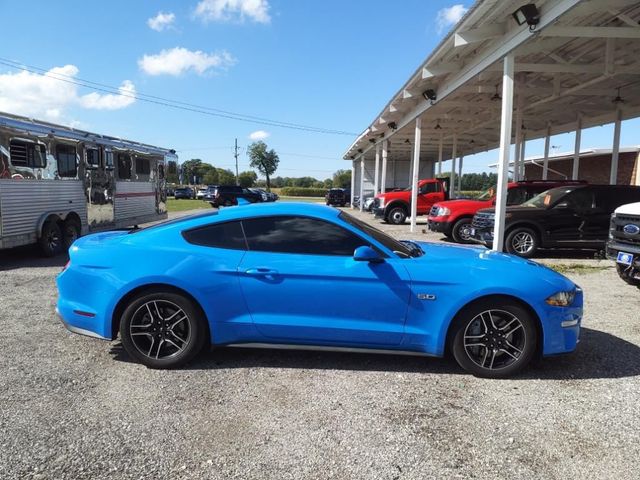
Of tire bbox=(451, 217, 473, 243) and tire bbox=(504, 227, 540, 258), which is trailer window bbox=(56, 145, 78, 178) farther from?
tire bbox=(504, 227, 540, 258)

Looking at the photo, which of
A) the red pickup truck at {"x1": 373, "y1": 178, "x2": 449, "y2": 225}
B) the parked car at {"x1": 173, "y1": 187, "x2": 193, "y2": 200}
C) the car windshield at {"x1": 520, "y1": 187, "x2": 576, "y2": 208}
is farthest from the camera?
the parked car at {"x1": 173, "y1": 187, "x2": 193, "y2": 200}

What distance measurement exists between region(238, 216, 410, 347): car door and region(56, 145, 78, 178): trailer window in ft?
26.4

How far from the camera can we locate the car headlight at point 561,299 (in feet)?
12.1

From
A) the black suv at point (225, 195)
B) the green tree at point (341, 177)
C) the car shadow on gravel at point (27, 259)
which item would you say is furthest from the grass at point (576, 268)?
the green tree at point (341, 177)

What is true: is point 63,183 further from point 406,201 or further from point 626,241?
point 406,201

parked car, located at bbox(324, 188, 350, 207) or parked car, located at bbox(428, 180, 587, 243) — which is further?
parked car, located at bbox(324, 188, 350, 207)

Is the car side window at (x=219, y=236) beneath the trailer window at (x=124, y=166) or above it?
beneath

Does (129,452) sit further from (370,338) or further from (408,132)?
(408,132)

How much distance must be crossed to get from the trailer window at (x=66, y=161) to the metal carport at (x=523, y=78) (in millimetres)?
8859

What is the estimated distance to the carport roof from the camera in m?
8.98

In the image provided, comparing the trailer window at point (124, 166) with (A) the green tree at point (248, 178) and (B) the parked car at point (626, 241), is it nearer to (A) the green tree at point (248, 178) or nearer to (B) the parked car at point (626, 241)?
(B) the parked car at point (626, 241)

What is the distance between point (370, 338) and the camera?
3764mm

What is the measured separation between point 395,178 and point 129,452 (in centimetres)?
3531

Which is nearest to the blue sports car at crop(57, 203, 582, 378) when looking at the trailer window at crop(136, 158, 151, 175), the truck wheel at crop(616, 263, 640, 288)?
the truck wheel at crop(616, 263, 640, 288)
